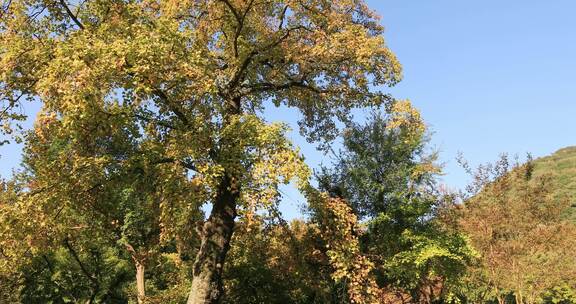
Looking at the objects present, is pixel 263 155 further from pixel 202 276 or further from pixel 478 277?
pixel 478 277

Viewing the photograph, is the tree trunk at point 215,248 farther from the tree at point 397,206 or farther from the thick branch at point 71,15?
the tree at point 397,206

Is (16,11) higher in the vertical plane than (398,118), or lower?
higher

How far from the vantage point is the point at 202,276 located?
1199 centimetres

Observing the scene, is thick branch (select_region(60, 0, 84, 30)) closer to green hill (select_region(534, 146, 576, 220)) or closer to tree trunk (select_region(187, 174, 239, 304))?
tree trunk (select_region(187, 174, 239, 304))

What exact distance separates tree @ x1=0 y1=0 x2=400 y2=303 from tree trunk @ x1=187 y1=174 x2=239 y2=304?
0.09ft

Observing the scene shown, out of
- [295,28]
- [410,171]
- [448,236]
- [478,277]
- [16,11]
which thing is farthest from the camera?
[478,277]

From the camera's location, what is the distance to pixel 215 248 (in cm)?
1233

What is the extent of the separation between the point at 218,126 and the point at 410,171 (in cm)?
1423

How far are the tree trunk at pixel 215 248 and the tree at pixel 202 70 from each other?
0.09ft

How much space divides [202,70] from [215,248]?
4.63 m

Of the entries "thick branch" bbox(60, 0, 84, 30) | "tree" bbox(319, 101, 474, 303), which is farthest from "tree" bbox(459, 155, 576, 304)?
"thick branch" bbox(60, 0, 84, 30)

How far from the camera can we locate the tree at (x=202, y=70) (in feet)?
33.3

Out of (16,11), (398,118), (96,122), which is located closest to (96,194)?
(96,122)

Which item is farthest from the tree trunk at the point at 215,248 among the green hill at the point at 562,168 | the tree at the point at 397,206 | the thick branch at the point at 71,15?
the green hill at the point at 562,168
